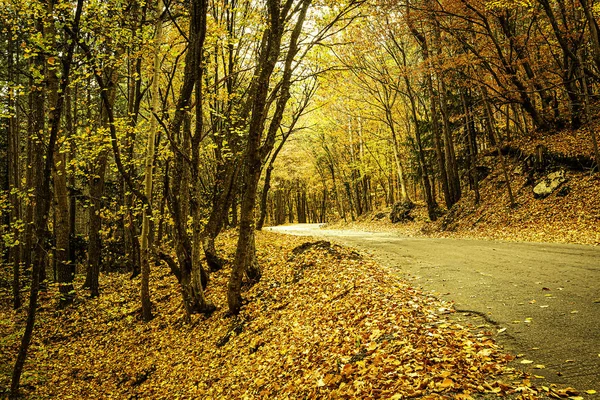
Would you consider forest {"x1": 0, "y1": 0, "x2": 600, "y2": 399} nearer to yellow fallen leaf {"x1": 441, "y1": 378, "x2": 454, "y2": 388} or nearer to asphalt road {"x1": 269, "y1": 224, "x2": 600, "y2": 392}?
yellow fallen leaf {"x1": 441, "y1": 378, "x2": 454, "y2": 388}

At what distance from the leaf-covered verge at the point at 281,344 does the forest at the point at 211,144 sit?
0.06m

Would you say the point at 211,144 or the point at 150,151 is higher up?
the point at 211,144

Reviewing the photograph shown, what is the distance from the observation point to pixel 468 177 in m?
21.3

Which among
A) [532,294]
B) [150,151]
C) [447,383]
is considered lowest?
[447,383]

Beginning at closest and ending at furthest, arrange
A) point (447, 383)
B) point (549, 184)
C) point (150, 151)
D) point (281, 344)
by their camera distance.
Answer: point (447, 383) → point (281, 344) → point (150, 151) → point (549, 184)

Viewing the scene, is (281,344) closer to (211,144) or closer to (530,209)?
(211,144)

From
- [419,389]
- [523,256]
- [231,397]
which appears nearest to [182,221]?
[231,397]

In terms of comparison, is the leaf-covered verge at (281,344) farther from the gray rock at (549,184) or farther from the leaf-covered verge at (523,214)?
the gray rock at (549,184)

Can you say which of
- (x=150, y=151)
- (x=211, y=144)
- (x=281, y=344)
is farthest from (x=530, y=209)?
(x=150, y=151)

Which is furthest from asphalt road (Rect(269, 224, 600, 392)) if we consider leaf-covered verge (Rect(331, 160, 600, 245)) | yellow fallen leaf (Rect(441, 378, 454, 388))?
leaf-covered verge (Rect(331, 160, 600, 245))

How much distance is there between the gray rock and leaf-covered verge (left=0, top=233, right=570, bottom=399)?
930 centimetres

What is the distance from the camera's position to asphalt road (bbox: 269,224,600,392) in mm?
3842

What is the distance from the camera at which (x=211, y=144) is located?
11.7m

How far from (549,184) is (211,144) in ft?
44.6
